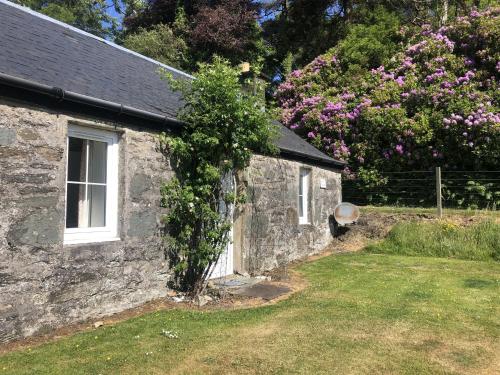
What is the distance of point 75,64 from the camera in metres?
6.51

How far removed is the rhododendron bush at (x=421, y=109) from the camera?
13617mm

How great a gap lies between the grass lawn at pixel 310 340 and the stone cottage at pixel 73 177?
1.80 feet

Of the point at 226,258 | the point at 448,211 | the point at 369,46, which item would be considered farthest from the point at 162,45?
the point at 226,258

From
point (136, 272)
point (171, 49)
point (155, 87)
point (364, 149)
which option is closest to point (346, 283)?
point (136, 272)

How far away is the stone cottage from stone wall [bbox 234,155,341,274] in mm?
549

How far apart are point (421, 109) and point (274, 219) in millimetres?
7729

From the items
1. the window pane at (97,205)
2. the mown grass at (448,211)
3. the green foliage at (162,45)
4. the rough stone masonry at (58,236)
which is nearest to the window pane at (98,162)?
the window pane at (97,205)

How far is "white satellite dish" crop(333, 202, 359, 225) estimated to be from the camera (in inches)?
504

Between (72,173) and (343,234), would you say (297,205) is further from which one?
(72,173)

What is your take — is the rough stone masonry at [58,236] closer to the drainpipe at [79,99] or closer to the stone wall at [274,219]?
the drainpipe at [79,99]

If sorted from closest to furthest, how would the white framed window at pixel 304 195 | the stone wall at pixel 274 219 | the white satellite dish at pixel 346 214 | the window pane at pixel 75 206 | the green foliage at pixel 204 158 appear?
the window pane at pixel 75 206 → the green foliage at pixel 204 158 → the stone wall at pixel 274 219 → the white framed window at pixel 304 195 → the white satellite dish at pixel 346 214

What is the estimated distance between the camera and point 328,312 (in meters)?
6.13

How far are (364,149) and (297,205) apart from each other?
18.0ft

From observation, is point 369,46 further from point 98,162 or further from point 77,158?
point 77,158
